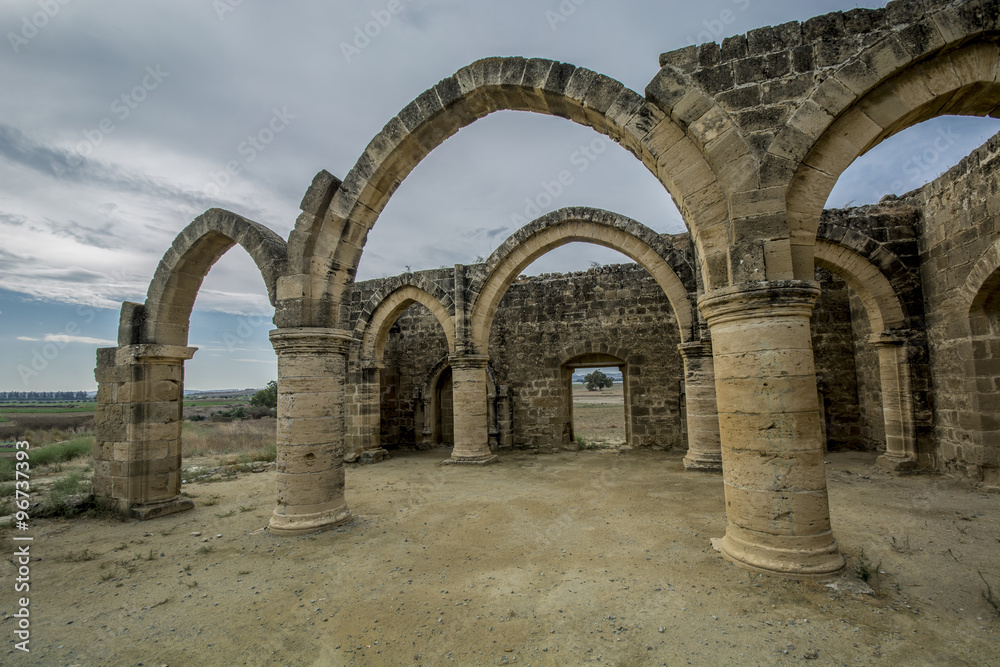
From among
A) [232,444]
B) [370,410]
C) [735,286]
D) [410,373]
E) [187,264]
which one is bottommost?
[232,444]

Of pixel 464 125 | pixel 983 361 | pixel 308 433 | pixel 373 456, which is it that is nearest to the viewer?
pixel 308 433

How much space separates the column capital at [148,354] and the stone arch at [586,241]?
5.35 m

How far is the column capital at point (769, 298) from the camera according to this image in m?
3.42

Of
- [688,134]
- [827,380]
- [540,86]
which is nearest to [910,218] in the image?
[827,380]

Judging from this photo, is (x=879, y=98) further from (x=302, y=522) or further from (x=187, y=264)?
(x=187, y=264)

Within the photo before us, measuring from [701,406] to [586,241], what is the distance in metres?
3.85

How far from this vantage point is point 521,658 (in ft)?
8.21

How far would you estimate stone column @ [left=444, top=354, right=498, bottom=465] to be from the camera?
9695 mm

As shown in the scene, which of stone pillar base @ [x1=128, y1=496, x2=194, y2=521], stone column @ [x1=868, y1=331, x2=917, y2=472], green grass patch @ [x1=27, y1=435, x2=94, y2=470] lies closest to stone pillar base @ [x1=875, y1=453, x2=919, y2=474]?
stone column @ [x1=868, y1=331, x2=917, y2=472]

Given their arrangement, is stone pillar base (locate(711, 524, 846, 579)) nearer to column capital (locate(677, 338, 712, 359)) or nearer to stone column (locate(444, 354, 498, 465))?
column capital (locate(677, 338, 712, 359))

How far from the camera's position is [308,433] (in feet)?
16.1

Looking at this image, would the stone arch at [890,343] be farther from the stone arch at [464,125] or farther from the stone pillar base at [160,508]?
the stone pillar base at [160,508]

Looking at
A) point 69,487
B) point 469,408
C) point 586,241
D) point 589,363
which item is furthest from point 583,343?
point 69,487

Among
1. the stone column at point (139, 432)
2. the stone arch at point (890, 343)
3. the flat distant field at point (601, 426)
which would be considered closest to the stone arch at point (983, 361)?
the stone arch at point (890, 343)
